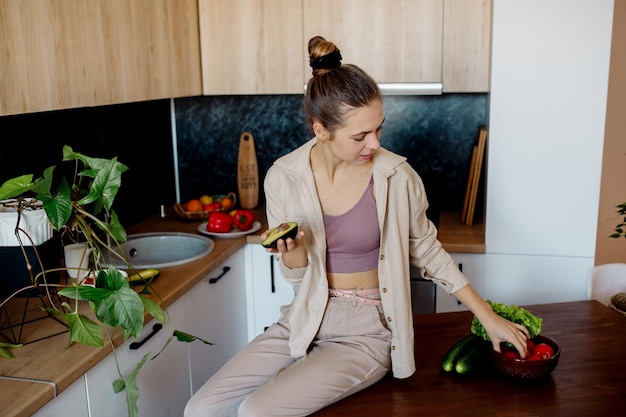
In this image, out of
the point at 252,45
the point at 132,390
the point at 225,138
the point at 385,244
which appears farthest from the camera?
the point at 225,138

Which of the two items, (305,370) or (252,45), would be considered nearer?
(305,370)

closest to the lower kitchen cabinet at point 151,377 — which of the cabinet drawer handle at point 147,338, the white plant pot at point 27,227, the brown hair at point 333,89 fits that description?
the cabinet drawer handle at point 147,338

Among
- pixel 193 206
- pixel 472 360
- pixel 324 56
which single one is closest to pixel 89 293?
pixel 324 56

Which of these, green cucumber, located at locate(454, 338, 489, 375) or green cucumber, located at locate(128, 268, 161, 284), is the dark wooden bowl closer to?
green cucumber, located at locate(454, 338, 489, 375)

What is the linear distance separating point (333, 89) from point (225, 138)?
5.68ft

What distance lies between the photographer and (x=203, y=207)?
324 cm

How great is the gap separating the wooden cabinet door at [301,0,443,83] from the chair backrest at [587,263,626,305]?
1.01 meters

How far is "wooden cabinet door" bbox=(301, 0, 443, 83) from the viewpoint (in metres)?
2.82

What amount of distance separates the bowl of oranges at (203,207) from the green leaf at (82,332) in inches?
60.2

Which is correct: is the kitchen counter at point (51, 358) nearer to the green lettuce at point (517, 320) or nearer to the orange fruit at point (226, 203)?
the orange fruit at point (226, 203)

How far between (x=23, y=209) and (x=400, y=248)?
3.47 ft

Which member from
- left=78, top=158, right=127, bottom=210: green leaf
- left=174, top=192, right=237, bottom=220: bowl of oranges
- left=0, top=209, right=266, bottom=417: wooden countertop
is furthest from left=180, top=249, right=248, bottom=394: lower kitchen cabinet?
left=78, top=158, right=127, bottom=210: green leaf

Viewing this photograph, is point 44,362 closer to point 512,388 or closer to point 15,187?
point 15,187

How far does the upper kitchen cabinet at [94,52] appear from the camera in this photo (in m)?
1.83
